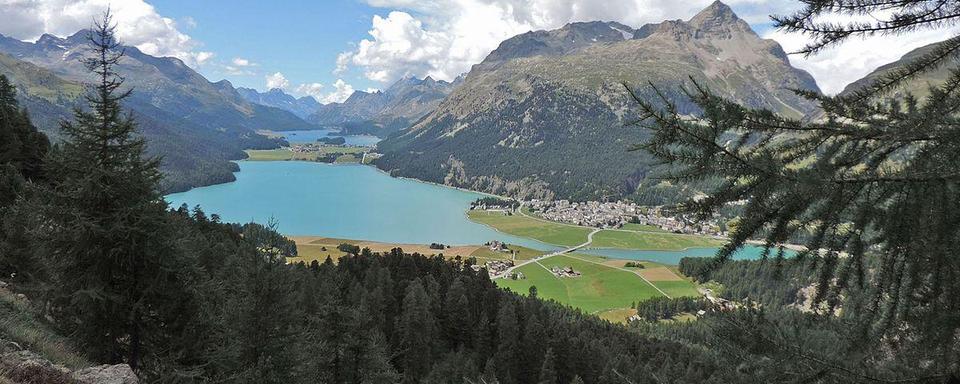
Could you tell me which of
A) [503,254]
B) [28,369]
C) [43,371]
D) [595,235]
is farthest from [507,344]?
[595,235]

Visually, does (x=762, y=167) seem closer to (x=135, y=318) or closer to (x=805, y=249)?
(x=805, y=249)

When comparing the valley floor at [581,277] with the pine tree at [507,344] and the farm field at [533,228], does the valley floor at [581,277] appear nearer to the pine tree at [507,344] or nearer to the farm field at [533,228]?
the farm field at [533,228]

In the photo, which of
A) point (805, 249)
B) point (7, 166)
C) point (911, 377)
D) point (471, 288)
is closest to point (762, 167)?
point (805, 249)

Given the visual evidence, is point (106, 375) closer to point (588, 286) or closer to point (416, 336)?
point (416, 336)

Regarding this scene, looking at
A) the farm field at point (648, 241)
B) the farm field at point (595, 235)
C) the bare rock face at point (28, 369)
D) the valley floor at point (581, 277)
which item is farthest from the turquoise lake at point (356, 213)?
the bare rock face at point (28, 369)

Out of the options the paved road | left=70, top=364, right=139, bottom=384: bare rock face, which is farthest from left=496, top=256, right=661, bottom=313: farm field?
left=70, top=364, right=139, bottom=384: bare rock face

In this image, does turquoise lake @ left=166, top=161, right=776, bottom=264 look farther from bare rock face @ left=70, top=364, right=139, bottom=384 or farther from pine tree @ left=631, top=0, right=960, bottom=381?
pine tree @ left=631, top=0, right=960, bottom=381
